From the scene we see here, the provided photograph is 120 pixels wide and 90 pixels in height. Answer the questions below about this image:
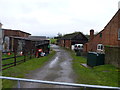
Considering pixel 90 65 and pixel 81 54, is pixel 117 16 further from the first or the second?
pixel 81 54

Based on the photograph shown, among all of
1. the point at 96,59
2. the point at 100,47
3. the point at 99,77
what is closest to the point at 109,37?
the point at 100,47

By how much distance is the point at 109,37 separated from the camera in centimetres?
2153

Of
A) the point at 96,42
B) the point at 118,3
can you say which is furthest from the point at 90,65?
the point at 96,42

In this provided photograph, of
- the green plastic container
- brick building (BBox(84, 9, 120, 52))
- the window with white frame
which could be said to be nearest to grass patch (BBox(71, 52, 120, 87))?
the green plastic container

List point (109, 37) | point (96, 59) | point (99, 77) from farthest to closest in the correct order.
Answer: point (109, 37) → point (96, 59) → point (99, 77)

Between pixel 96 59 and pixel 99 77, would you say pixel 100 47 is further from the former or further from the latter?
pixel 99 77

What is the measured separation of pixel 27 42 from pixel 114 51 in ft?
45.6

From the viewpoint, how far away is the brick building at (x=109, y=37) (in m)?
18.4

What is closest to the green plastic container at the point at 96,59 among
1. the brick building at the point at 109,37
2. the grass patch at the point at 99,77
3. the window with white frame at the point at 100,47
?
the grass patch at the point at 99,77

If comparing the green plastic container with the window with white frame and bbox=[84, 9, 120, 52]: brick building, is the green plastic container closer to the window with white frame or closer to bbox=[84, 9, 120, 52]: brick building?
bbox=[84, 9, 120, 52]: brick building

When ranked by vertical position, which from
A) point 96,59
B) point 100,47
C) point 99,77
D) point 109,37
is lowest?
point 99,77

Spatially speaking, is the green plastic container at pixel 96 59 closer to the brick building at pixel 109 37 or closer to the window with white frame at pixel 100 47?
the brick building at pixel 109 37

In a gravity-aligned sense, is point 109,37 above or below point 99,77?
above

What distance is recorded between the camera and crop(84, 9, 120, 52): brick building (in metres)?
18.4
